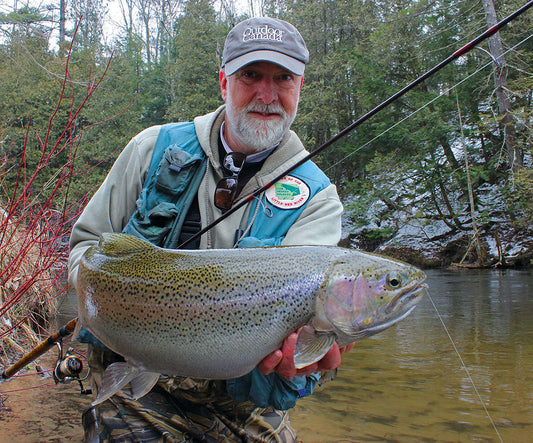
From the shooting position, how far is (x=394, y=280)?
190cm

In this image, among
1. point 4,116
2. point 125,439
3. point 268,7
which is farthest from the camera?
point 268,7

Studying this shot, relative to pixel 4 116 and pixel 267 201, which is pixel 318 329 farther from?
pixel 4 116

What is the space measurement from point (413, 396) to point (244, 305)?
330 centimetres

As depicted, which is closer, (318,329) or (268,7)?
(318,329)

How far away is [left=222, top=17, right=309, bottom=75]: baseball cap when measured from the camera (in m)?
2.71

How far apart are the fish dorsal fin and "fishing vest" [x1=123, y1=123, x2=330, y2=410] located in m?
0.39

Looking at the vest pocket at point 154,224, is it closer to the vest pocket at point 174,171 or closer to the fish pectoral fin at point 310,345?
the vest pocket at point 174,171

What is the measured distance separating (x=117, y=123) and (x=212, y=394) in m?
26.0

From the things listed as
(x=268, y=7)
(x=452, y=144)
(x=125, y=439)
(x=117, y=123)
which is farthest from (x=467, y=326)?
(x=268, y=7)

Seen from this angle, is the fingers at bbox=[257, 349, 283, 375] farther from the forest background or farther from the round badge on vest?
the forest background

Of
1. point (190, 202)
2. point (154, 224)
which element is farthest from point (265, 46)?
point (154, 224)

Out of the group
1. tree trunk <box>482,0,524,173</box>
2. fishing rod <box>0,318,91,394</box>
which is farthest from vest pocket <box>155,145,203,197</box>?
tree trunk <box>482,0,524,173</box>

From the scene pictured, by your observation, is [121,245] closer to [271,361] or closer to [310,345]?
[271,361]

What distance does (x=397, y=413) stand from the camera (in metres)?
4.14
